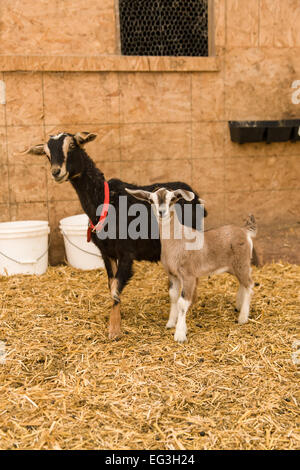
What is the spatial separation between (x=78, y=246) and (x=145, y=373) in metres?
3.07

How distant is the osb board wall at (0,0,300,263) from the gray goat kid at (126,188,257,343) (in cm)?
225

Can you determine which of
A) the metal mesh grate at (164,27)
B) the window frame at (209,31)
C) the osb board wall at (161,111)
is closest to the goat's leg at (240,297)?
the osb board wall at (161,111)

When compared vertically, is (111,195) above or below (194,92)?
below

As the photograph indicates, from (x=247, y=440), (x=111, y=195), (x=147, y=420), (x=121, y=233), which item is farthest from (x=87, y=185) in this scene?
(x=247, y=440)

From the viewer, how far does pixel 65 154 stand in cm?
434

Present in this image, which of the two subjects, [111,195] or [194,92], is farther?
[194,92]

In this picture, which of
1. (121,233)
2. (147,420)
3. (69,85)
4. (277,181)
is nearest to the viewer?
(147,420)

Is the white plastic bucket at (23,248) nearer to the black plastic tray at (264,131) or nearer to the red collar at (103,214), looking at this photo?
the red collar at (103,214)

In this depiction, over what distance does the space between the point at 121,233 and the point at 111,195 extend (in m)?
0.42

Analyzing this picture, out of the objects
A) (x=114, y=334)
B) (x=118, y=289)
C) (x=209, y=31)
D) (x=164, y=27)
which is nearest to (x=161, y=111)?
(x=164, y=27)

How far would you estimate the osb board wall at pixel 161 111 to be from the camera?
6500 millimetres

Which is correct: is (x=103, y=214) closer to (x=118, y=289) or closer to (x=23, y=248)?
(x=118, y=289)

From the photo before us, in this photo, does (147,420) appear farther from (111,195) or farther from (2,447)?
(111,195)
